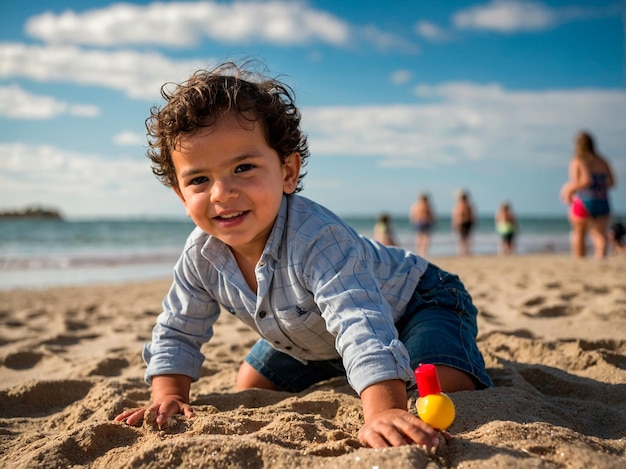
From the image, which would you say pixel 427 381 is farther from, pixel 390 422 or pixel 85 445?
pixel 85 445

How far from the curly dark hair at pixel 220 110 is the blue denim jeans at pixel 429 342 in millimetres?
754

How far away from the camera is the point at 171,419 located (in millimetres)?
1864

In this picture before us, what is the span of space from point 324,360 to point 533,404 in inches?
35.9

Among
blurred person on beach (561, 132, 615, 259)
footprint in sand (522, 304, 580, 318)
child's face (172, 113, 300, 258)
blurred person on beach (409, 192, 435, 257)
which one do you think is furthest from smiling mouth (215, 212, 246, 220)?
blurred person on beach (409, 192, 435, 257)

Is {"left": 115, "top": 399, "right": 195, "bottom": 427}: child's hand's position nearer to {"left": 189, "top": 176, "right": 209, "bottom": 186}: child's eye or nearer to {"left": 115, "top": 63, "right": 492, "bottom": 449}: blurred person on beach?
{"left": 115, "top": 63, "right": 492, "bottom": 449}: blurred person on beach

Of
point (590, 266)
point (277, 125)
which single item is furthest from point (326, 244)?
point (590, 266)

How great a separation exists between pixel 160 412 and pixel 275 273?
624 mm

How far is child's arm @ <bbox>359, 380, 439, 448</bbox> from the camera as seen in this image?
1446mm

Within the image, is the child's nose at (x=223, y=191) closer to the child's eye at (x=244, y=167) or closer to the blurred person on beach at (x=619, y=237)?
the child's eye at (x=244, y=167)

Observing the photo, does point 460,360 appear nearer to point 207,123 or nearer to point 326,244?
point 326,244

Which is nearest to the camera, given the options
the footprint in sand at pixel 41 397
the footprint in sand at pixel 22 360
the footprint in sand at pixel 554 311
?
the footprint in sand at pixel 41 397

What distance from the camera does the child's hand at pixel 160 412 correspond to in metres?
1.89

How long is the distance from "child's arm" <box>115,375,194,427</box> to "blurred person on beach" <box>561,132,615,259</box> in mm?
6672

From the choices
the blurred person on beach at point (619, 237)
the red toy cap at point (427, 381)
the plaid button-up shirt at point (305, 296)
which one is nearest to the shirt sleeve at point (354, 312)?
the plaid button-up shirt at point (305, 296)
